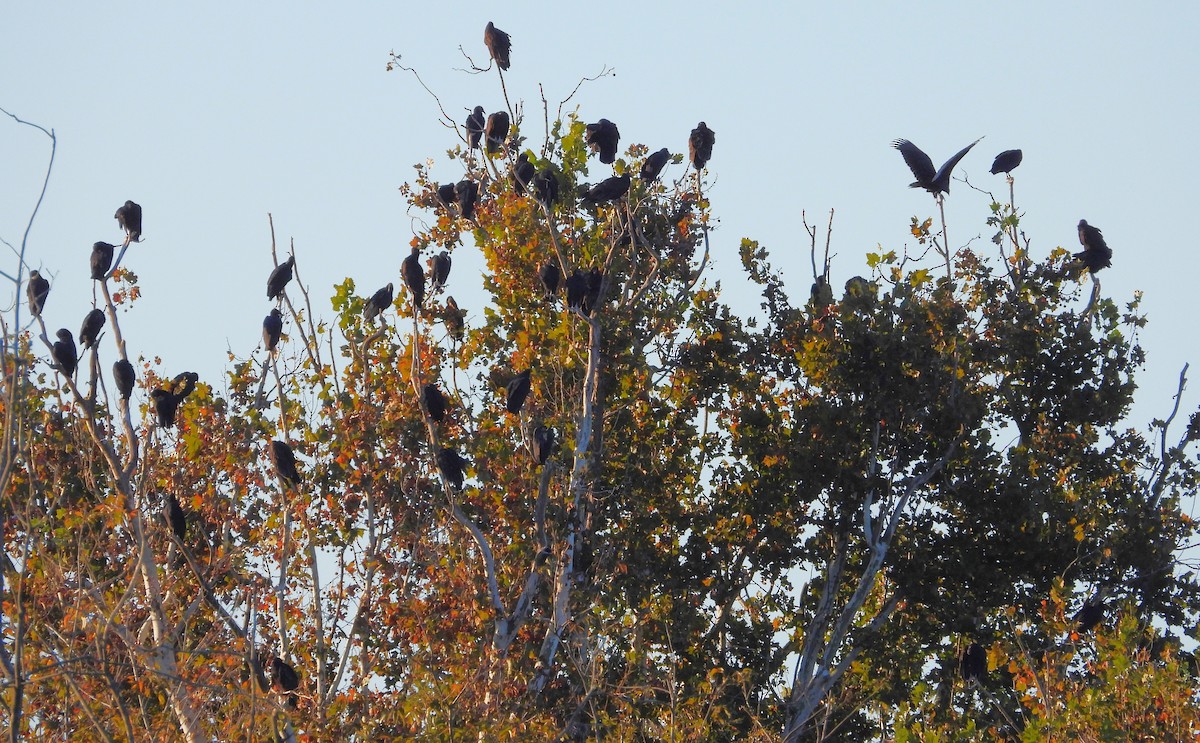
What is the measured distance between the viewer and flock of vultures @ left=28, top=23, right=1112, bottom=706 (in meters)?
13.8

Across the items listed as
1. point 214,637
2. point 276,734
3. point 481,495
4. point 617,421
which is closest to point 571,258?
point 617,421

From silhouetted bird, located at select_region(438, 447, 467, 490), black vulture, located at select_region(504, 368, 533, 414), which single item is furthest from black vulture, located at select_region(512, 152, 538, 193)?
silhouetted bird, located at select_region(438, 447, 467, 490)

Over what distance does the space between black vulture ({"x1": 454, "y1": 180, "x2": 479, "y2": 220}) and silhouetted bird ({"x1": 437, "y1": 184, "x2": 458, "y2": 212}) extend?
0.13ft

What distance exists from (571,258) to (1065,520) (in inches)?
217

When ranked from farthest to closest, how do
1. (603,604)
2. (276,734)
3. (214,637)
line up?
1. (603,604)
2. (214,637)
3. (276,734)

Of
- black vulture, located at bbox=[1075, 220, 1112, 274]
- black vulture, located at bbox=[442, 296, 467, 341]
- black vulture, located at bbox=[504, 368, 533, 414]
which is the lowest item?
black vulture, located at bbox=[504, 368, 533, 414]

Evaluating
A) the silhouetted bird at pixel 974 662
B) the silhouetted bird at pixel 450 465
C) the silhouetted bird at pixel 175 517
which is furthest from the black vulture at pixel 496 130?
the silhouetted bird at pixel 974 662

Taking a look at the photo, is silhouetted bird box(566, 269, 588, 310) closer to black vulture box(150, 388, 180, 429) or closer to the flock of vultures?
the flock of vultures

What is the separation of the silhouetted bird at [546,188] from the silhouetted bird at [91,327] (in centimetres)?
406

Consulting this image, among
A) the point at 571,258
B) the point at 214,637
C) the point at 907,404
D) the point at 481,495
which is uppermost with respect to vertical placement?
the point at 571,258

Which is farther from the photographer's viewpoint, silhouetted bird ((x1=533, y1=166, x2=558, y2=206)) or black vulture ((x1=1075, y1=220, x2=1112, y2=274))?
black vulture ((x1=1075, y1=220, x2=1112, y2=274))

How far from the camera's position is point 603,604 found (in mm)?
15867

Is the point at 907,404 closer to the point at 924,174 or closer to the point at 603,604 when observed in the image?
the point at 924,174

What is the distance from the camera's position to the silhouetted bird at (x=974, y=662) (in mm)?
16891
